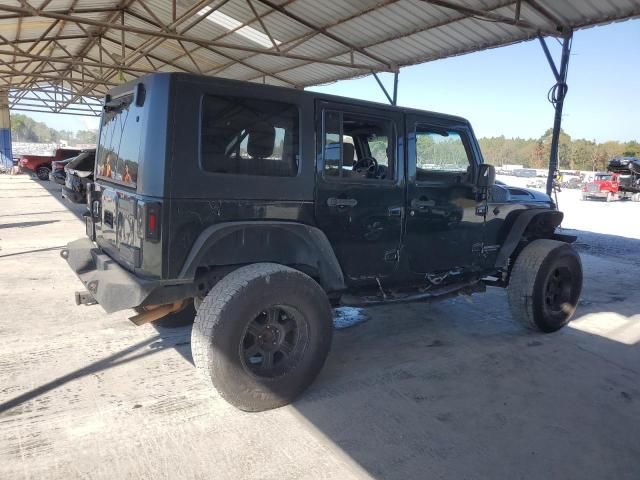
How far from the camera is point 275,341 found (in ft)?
10.2

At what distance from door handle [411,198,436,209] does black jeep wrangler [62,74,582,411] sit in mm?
14

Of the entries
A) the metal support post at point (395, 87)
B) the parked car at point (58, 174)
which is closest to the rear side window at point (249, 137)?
the metal support post at point (395, 87)

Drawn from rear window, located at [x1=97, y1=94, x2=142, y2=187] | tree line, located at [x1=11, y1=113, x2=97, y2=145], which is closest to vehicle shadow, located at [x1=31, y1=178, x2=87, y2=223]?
rear window, located at [x1=97, y1=94, x2=142, y2=187]

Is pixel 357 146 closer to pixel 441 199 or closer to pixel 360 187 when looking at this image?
pixel 360 187

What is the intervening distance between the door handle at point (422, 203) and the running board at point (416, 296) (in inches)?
30.0

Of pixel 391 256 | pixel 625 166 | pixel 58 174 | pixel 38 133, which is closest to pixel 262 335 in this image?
pixel 391 256

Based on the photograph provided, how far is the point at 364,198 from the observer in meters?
3.48

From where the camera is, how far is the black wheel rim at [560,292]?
463 centimetres

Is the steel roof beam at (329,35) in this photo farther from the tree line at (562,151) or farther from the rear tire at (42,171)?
the tree line at (562,151)

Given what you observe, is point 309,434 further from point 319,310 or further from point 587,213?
point 587,213

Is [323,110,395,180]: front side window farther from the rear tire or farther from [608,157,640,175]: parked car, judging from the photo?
[608,157,640,175]: parked car

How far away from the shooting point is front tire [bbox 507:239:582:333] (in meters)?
4.40

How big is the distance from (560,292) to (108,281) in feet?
13.9

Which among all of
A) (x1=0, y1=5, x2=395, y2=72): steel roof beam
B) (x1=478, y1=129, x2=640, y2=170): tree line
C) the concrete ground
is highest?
(x1=478, y1=129, x2=640, y2=170): tree line
